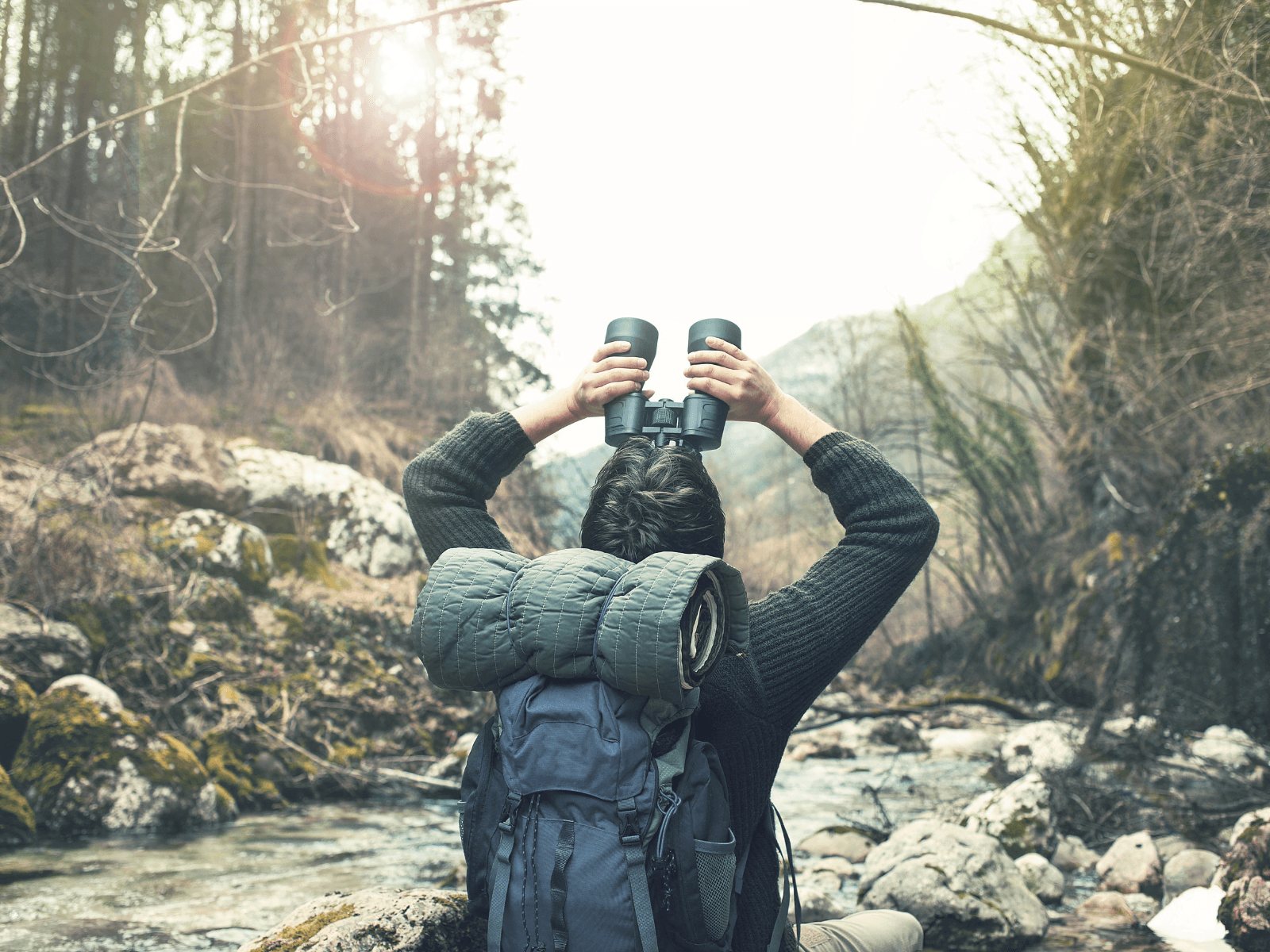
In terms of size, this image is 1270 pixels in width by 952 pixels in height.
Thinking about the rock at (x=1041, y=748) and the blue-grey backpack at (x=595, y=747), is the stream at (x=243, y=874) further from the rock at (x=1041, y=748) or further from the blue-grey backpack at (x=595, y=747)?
the blue-grey backpack at (x=595, y=747)

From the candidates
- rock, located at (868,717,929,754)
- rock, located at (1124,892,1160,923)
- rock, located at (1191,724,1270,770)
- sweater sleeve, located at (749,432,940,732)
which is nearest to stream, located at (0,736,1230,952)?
rock, located at (1124,892,1160,923)

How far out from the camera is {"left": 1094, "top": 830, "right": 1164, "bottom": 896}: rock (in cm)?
467

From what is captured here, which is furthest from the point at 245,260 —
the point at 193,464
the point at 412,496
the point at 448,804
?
the point at 412,496

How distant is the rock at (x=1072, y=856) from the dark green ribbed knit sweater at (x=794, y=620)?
14.8 feet

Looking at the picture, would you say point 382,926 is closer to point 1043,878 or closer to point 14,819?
point 1043,878

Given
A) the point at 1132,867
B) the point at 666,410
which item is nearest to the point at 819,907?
the point at 1132,867

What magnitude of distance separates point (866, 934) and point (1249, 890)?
2.67 metres

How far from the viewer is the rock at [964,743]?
975 centimetres

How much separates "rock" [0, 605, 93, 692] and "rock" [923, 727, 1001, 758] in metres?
8.37

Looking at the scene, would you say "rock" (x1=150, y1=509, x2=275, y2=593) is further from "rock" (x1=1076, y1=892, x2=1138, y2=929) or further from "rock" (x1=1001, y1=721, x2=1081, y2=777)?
"rock" (x1=1076, y1=892, x2=1138, y2=929)

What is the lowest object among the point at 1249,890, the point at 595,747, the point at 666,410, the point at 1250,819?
the point at 1249,890

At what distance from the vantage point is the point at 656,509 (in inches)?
61.4

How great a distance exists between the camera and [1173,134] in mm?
5188

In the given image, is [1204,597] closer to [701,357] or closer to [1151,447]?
[1151,447]
